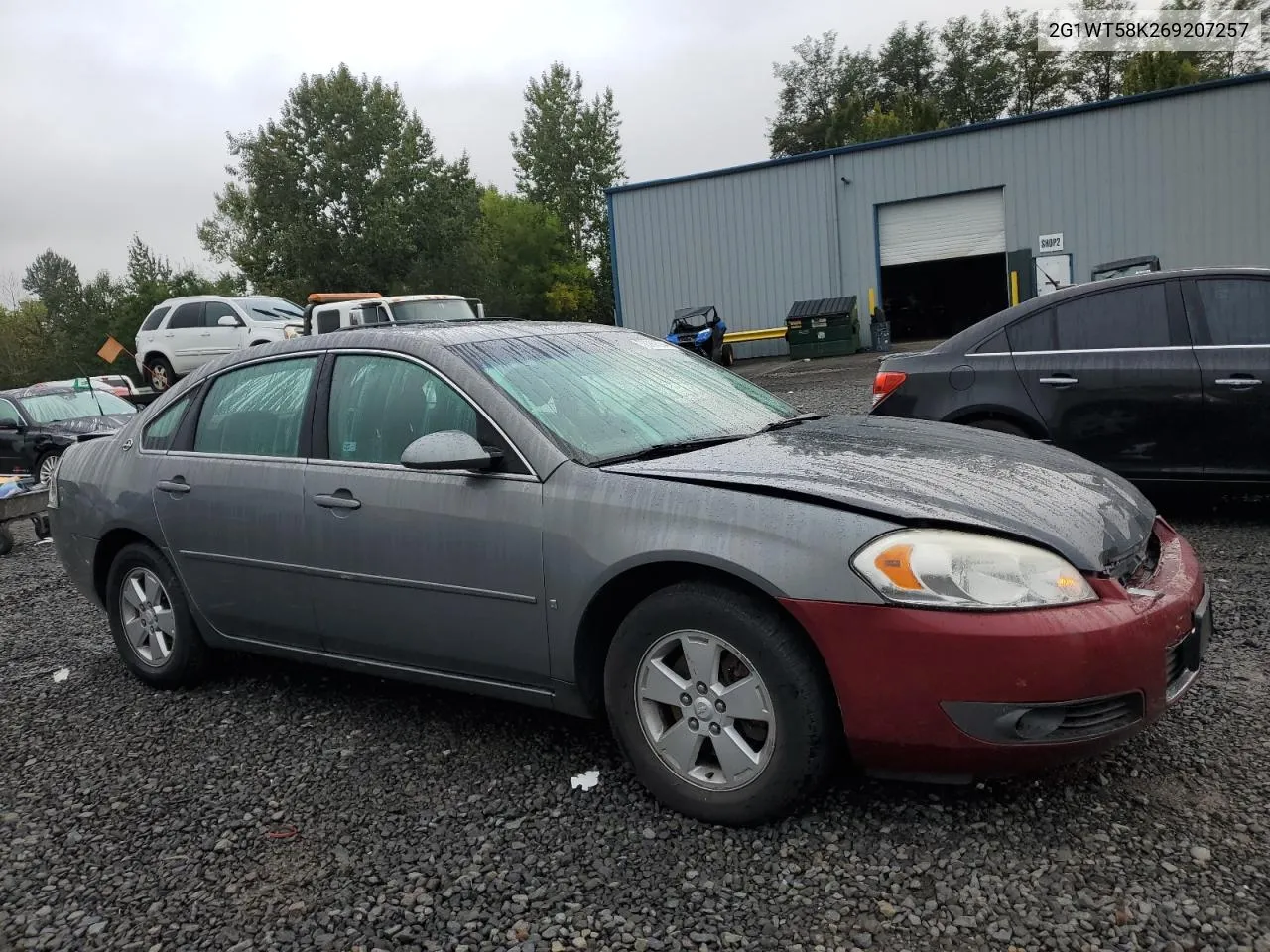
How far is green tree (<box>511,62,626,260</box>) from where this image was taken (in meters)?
66.4

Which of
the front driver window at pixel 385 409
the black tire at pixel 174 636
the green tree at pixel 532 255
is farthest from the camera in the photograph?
the green tree at pixel 532 255

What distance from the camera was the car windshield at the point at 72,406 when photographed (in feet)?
46.5

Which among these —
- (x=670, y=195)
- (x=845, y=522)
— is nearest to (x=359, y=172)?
(x=670, y=195)

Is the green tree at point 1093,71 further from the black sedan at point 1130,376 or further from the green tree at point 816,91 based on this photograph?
the black sedan at point 1130,376

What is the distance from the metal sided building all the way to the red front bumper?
20.4 meters

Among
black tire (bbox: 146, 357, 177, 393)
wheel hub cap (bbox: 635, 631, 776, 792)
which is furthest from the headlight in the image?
black tire (bbox: 146, 357, 177, 393)

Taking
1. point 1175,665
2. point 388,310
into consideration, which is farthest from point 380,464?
point 388,310

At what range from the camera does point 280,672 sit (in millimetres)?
4707

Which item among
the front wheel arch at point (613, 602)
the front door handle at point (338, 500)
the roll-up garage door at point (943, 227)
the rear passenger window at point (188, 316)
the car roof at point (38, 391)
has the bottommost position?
the front wheel arch at point (613, 602)

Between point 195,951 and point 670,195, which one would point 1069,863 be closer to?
point 195,951

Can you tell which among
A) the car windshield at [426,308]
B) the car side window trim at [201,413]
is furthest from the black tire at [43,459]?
the car side window trim at [201,413]

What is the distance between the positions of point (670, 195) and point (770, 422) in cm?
2366

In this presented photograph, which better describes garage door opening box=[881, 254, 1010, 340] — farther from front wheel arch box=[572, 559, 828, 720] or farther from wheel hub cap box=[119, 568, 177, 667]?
front wheel arch box=[572, 559, 828, 720]

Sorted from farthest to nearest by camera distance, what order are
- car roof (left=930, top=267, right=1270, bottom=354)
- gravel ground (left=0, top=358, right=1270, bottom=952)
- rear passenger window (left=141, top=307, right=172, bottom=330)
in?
1. rear passenger window (left=141, top=307, right=172, bottom=330)
2. car roof (left=930, top=267, right=1270, bottom=354)
3. gravel ground (left=0, top=358, right=1270, bottom=952)
